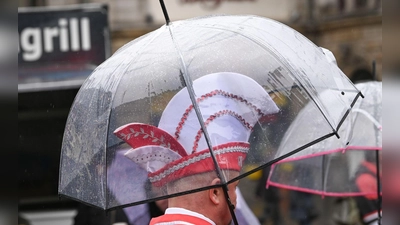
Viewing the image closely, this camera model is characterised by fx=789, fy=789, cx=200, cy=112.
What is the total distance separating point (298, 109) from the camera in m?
2.37

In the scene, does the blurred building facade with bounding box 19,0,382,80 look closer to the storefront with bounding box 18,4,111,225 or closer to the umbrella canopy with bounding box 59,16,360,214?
the storefront with bounding box 18,4,111,225

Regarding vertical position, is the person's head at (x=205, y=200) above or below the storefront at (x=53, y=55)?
below

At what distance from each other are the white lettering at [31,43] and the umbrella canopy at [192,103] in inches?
117

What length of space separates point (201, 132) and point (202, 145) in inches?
1.4

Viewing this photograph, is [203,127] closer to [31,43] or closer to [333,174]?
[333,174]

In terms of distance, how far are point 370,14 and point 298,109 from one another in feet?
32.1

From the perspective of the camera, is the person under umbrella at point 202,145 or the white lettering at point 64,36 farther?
the white lettering at point 64,36

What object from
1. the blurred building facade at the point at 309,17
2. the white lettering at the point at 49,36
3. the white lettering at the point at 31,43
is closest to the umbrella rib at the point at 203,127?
the white lettering at the point at 31,43

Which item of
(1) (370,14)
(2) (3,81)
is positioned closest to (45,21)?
(2) (3,81)

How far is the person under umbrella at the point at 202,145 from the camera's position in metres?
2.15

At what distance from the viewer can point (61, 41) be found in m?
5.64

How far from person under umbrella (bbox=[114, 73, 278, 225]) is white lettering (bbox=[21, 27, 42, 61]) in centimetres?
327

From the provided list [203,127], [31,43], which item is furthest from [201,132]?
[31,43]

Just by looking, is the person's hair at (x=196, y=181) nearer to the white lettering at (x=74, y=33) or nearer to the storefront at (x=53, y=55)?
the storefront at (x=53, y=55)
